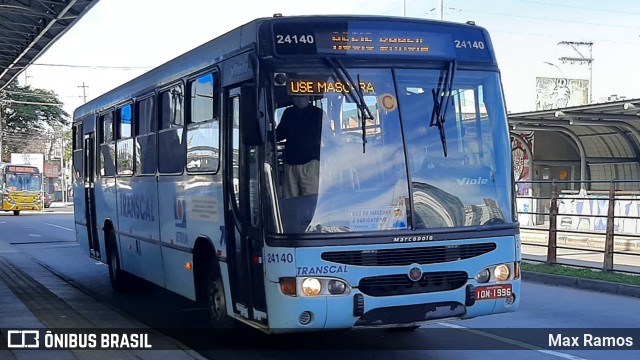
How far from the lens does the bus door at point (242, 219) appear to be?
709 cm

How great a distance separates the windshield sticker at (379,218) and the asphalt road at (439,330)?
1.67 metres

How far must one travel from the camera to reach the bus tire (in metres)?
8.26

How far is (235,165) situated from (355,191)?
135cm

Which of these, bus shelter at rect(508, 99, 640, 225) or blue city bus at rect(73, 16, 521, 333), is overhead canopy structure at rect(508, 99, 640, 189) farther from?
blue city bus at rect(73, 16, 521, 333)

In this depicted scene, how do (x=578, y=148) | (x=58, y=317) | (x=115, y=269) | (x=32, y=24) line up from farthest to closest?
1. (x=578, y=148)
2. (x=32, y=24)
3. (x=115, y=269)
4. (x=58, y=317)

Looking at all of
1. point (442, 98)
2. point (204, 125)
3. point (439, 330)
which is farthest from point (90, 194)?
point (442, 98)

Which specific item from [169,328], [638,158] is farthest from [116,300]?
[638,158]

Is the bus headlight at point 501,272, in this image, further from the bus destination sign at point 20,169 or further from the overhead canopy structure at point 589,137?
the bus destination sign at point 20,169

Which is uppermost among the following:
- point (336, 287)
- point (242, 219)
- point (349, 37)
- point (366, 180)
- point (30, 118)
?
point (30, 118)

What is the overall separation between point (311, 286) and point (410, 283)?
89cm

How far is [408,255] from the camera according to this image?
696cm

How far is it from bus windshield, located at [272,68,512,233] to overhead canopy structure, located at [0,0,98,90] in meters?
11.3

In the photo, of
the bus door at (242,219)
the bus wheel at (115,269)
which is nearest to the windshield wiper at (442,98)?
the bus door at (242,219)

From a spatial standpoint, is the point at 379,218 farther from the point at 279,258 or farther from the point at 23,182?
the point at 23,182
